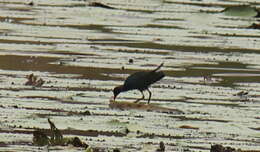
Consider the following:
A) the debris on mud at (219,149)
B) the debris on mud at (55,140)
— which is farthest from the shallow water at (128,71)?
the debris on mud at (219,149)

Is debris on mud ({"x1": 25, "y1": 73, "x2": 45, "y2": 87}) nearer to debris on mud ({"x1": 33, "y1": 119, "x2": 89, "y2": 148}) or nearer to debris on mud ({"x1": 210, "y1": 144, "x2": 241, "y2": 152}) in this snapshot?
debris on mud ({"x1": 33, "y1": 119, "x2": 89, "y2": 148})

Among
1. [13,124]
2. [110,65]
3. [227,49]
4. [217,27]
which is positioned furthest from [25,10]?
[13,124]

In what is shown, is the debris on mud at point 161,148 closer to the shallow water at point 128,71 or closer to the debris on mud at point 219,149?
the shallow water at point 128,71

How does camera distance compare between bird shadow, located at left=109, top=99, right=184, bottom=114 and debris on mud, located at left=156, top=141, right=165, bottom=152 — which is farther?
bird shadow, located at left=109, top=99, right=184, bottom=114

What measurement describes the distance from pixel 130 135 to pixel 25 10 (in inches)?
322

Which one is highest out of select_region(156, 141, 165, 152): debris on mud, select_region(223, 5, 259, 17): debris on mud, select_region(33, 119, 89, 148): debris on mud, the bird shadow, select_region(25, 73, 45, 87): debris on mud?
select_region(223, 5, 259, 17): debris on mud

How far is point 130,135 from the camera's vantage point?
7332 mm

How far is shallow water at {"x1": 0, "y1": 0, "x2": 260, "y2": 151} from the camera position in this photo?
24.5ft

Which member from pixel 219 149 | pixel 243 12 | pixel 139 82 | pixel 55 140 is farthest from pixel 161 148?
pixel 243 12

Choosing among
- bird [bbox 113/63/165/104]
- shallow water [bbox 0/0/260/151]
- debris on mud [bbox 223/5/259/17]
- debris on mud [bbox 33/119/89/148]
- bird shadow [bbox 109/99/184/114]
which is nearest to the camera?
debris on mud [bbox 33/119/89/148]

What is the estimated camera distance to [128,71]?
10.4m

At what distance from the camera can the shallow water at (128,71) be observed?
7457 millimetres

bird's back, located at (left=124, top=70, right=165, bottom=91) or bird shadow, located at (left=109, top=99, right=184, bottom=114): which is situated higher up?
bird's back, located at (left=124, top=70, right=165, bottom=91)

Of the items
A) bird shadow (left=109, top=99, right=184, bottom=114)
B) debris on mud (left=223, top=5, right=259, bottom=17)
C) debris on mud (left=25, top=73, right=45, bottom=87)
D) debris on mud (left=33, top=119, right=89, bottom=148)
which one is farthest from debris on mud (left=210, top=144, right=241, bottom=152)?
debris on mud (left=223, top=5, right=259, bottom=17)
